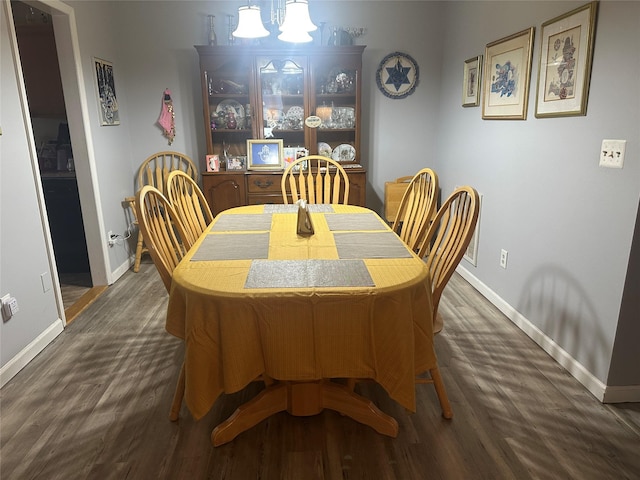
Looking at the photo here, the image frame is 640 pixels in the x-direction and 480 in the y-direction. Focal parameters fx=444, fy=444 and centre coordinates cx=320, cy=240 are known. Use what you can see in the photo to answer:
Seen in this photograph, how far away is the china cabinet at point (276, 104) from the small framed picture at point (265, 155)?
79 mm

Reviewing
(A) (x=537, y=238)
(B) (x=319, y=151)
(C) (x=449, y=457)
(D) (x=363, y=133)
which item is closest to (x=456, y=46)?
(D) (x=363, y=133)

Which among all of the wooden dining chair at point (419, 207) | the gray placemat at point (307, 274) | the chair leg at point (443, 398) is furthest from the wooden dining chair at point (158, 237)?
the wooden dining chair at point (419, 207)

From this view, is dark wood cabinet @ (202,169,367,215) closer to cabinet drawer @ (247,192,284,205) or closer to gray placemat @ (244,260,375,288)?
cabinet drawer @ (247,192,284,205)

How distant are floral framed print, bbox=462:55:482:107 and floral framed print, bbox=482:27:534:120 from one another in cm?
14

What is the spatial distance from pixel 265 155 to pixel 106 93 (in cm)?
135

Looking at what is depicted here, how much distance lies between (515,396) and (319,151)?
2.73 metres

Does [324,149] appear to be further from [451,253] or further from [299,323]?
[299,323]

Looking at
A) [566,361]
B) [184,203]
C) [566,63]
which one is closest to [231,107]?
[184,203]

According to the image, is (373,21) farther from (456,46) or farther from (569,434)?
(569,434)

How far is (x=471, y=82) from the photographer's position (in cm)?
337

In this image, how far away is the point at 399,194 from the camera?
411cm

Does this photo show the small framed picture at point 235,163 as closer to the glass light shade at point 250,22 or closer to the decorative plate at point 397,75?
the decorative plate at point 397,75

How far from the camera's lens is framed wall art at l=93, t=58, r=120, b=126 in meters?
3.36

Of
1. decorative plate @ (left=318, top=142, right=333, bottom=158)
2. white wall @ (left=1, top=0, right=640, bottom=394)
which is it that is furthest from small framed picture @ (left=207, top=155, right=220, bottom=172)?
decorative plate @ (left=318, top=142, right=333, bottom=158)
